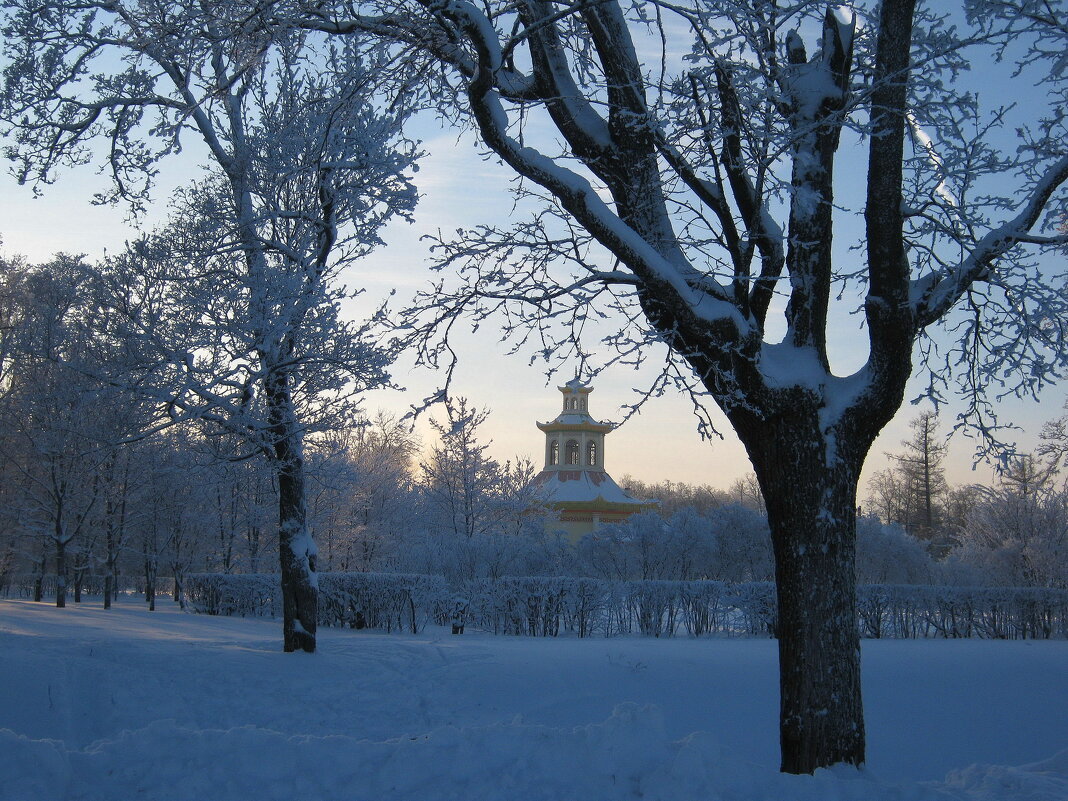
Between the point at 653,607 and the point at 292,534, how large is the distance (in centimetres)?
765

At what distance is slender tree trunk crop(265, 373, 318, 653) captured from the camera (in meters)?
10.4

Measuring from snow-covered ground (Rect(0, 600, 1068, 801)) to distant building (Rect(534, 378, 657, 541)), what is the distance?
20624 millimetres

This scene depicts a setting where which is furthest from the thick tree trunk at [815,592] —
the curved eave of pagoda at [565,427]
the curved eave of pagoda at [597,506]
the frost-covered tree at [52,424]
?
the curved eave of pagoda at [565,427]

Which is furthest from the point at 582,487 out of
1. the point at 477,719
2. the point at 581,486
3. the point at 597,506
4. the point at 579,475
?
the point at 477,719

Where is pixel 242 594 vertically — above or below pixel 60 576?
below

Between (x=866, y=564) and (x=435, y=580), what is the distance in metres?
13.0

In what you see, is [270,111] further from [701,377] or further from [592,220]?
[701,377]

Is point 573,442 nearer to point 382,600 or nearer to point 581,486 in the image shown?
point 581,486

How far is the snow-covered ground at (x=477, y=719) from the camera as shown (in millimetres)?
3932

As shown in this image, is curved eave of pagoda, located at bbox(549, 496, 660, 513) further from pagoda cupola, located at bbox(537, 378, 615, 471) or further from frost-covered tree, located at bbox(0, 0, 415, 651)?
frost-covered tree, located at bbox(0, 0, 415, 651)

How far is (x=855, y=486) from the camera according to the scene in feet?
16.2

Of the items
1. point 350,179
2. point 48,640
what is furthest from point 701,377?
point 48,640

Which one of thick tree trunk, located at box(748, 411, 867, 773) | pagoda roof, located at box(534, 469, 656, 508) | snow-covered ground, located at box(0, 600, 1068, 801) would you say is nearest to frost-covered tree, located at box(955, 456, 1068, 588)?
snow-covered ground, located at box(0, 600, 1068, 801)

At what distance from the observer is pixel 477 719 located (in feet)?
26.5
